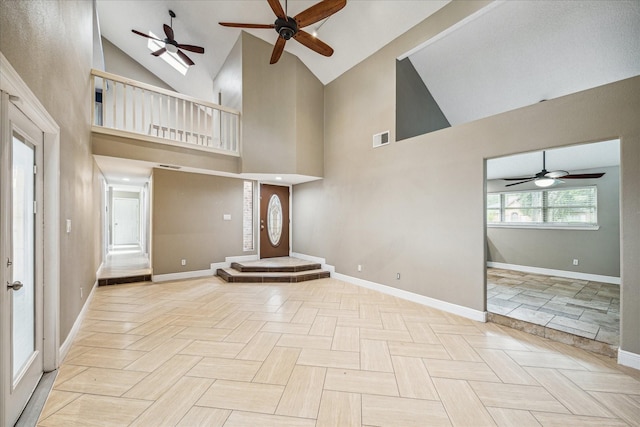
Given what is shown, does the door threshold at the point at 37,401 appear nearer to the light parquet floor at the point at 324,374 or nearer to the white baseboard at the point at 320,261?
the light parquet floor at the point at 324,374

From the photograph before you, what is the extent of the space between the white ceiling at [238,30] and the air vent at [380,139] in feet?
5.13

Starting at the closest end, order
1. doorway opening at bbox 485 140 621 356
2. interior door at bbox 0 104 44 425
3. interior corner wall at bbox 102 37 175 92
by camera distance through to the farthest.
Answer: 1. interior door at bbox 0 104 44 425
2. doorway opening at bbox 485 140 621 356
3. interior corner wall at bbox 102 37 175 92

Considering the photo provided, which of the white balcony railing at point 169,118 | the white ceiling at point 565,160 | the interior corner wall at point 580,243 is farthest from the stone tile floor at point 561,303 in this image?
the white balcony railing at point 169,118

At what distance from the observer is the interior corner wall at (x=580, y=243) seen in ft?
16.5

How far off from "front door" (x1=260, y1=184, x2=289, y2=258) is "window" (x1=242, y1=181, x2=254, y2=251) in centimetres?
27

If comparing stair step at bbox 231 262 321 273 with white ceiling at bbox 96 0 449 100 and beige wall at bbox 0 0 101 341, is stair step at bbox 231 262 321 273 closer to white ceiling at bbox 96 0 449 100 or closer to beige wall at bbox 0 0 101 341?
beige wall at bbox 0 0 101 341

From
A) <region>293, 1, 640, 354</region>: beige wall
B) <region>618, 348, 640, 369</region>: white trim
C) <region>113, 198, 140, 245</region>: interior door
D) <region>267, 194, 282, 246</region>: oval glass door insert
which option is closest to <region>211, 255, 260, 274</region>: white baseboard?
<region>267, 194, 282, 246</region>: oval glass door insert

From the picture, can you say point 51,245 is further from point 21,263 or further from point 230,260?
point 230,260

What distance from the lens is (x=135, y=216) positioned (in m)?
10.1

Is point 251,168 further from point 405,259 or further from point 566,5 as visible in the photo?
point 566,5

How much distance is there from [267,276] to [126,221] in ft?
27.2

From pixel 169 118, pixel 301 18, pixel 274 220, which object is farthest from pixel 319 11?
pixel 274 220

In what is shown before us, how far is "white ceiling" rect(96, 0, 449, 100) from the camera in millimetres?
4004

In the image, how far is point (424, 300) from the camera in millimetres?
3822
